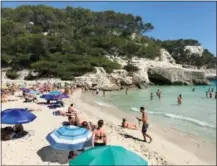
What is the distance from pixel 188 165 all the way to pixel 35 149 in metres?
5.33

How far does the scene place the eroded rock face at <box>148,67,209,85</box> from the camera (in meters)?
61.2

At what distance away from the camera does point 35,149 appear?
9.98 meters

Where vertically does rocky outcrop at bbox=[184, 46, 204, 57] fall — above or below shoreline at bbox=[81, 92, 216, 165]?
above

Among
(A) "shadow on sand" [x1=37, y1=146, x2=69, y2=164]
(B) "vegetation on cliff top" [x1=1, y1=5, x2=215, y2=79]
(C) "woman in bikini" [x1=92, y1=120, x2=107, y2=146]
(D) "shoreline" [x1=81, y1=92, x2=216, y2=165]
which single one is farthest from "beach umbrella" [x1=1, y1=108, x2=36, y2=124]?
(B) "vegetation on cliff top" [x1=1, y1=5, x2=215, y2=79]

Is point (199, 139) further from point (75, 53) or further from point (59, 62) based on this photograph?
point (75, 53)

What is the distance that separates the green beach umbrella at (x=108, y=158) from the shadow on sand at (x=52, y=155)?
3.34 metres

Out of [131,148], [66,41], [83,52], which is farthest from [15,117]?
[66,41]

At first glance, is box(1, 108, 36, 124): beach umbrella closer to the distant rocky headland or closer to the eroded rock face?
the distant rocky headland

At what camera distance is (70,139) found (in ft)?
27.1

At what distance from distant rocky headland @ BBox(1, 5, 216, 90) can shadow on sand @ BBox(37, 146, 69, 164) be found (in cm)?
3562

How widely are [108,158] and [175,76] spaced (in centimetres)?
5941

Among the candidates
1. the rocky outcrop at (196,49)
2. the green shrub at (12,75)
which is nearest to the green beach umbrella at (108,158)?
the green shrub at (12,75)

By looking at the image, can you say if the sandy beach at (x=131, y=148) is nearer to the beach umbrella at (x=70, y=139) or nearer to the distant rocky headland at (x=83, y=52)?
the beach umbrella at (x=70, y=139)

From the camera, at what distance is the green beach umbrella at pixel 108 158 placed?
5496 millimetres
